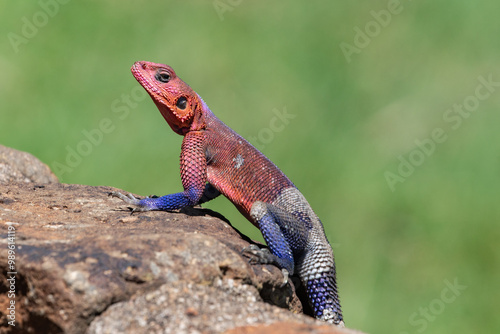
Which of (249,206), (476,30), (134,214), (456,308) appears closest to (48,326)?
(134,214)

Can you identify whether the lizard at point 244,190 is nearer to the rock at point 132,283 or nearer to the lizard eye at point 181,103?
the lizard eye at point 181,103

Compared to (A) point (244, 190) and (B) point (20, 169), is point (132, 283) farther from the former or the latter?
(B) point (20, 169)

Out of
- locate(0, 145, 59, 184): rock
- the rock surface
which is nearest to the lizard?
the rock surface

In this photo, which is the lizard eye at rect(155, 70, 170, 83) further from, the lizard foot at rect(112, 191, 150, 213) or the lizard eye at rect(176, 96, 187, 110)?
Answer: the lizard foot at rect(112, 191, 150, 213)

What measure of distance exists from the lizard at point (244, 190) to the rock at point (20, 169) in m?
0.85

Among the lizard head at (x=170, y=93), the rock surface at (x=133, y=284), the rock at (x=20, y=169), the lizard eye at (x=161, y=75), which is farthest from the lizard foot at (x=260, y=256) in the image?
the rock at (x=20, y=169)

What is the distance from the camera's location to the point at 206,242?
2529 millimetres

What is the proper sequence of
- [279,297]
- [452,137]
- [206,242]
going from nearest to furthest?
1. [206,242]
2. [279,297]
3. [452,137]

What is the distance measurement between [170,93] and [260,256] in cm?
125

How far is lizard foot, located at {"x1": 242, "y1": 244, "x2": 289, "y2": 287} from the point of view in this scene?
2.80 meters

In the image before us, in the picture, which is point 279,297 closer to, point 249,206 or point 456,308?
point 249,206

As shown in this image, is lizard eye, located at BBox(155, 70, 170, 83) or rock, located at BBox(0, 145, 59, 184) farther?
rock, located at BBox(0, 145, 59, 184)

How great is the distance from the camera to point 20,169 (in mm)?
4035

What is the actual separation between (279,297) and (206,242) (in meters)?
0.53
